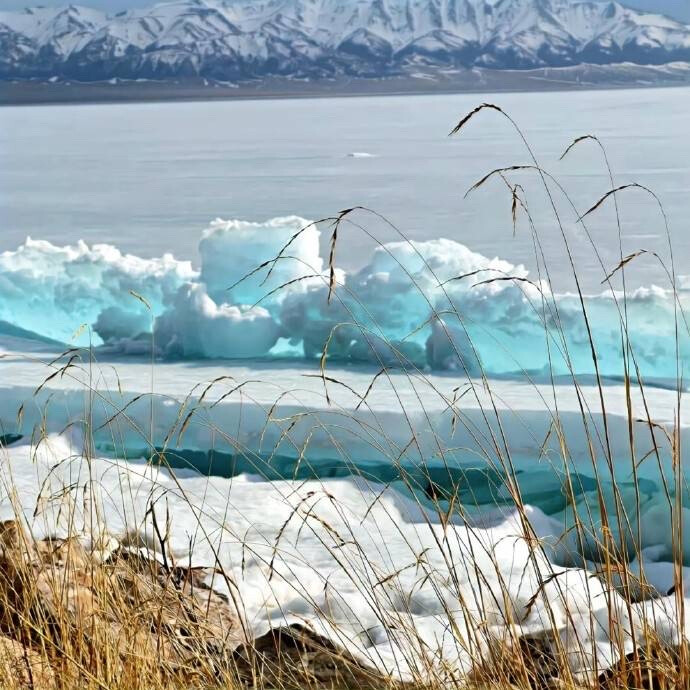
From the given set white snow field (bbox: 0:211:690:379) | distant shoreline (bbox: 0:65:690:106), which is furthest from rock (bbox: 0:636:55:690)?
distant shoreline (bbox: 0:65:690:106)

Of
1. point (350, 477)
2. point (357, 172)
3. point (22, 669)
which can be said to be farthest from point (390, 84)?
point (22, 669)

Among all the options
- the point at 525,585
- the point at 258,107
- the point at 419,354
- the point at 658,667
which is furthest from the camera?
the point at 258,107

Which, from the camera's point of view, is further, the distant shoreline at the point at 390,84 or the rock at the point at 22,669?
the distant shoreline at the point at 390,84

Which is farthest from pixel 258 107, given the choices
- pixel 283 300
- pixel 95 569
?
pixel 95 569

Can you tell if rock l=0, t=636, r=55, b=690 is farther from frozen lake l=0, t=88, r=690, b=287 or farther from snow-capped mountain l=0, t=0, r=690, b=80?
snow-capped mountain l=0, t=0, r=690, b=80

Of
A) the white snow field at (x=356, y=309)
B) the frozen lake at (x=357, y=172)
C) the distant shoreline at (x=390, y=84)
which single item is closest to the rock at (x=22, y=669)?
the white snow field at (x=356, y=309)

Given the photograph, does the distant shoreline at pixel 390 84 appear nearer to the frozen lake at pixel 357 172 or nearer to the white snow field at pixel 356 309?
the frozen lake at pixel 357 172

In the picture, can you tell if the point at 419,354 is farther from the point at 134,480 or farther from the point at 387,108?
the point at 387,108
